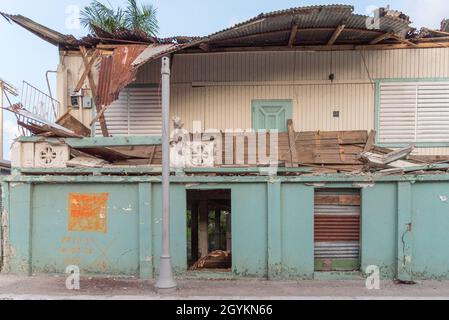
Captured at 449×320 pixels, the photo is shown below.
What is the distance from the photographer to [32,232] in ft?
27.7

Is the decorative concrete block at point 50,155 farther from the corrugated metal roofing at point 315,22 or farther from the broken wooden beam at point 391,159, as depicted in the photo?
the broken wooden beam at point 391,159

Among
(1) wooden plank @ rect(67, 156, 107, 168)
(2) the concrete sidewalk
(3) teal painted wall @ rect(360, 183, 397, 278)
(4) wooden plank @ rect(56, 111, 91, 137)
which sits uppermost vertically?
(4) wooden plank @ rect(56, 111, 91, 137)

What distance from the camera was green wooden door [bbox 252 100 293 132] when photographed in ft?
35.3

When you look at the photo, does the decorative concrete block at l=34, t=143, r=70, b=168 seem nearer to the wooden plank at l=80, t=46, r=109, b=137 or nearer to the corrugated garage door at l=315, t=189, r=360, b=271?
the wooden plank at l=80, t=46, r=109, b=137

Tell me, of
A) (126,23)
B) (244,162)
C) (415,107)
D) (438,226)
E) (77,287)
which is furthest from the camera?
(126,23)

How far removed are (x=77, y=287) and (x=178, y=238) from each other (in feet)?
6.95

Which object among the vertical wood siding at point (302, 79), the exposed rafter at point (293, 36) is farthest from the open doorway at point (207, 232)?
the exposed rafter at point (293, 36)

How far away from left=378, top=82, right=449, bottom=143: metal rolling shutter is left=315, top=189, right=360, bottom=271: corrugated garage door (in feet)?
10.1

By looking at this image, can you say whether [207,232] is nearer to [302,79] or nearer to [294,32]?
[302,79]

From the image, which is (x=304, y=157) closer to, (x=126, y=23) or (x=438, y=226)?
(x=438, y=226)

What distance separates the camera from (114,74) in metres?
9.31

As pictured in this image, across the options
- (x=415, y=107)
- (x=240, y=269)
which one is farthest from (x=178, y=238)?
(x=415, y=107)

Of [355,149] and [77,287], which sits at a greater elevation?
[355,149]

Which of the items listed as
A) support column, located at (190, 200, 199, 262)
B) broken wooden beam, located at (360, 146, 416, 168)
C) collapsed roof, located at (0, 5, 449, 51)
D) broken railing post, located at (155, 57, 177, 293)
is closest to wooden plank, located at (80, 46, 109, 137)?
collapsed roof, located at (0, 5, 449, 51)
